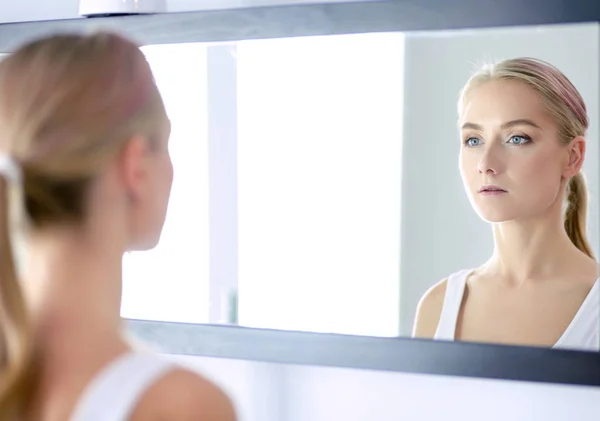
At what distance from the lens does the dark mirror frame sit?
1.26 meters

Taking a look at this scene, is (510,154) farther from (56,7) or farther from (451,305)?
(56,7)

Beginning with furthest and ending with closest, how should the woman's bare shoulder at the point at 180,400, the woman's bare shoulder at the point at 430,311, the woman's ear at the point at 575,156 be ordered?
the woman's bare shoulder at the point at 430,311 → the woman's ear at the point at 575,156 → the woman's bare shoulder at the point at 180,400

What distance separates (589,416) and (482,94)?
1.70ft

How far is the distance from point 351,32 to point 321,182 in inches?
9.6

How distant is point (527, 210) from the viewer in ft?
4.22

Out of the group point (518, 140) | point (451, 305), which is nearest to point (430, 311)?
point (451, 305)

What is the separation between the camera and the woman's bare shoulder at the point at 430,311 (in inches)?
52.8

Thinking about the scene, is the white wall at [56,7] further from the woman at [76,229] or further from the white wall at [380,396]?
the woman at [76,229]

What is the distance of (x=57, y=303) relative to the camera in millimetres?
745

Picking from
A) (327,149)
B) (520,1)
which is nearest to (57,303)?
(327,149)

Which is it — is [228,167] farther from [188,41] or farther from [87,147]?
[87,147]

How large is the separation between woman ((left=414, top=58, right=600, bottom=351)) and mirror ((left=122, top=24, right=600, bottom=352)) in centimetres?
2

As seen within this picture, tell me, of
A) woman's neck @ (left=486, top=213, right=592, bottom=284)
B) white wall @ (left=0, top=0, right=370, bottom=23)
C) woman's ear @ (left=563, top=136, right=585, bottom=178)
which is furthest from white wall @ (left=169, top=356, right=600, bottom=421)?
white wall @ (left=0, top=0, right=370, bottom=23)

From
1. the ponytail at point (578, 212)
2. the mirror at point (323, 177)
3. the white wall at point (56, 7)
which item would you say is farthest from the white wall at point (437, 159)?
the white wall at point (56, 7)
